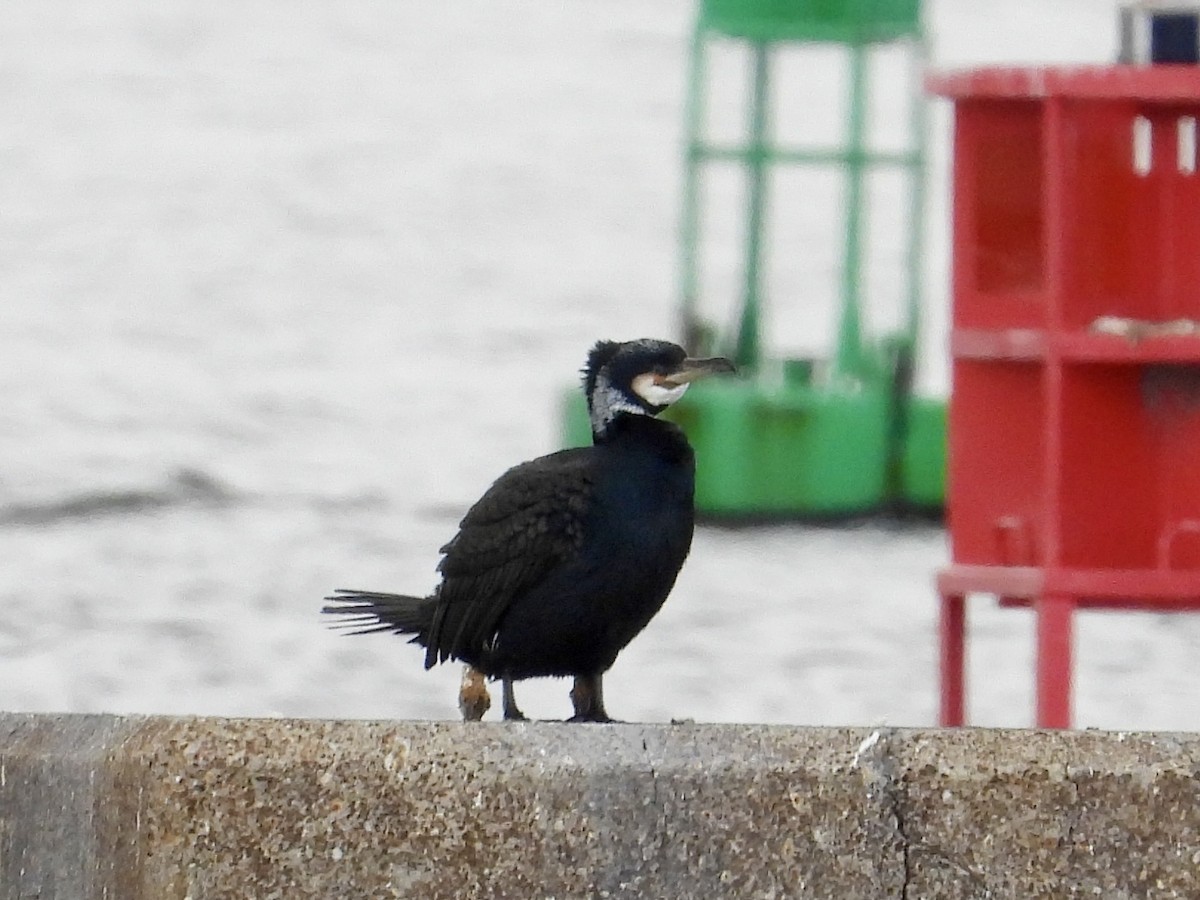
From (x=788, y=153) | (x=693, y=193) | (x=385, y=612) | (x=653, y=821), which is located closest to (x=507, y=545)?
(x=385, y=612)

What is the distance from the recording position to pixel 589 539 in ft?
16.2

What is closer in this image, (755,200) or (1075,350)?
(1075,350)

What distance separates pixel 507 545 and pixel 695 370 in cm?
43

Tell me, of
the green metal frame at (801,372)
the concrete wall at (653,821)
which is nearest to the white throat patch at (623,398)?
Result: the concrete wall at (653,821)

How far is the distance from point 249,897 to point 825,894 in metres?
0.74

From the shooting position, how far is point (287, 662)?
13.6m

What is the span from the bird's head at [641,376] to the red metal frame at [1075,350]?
1.40 meters

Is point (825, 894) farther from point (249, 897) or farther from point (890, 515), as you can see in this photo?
point (890, 515)

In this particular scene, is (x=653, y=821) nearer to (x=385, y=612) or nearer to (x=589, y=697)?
(x=589, y=697)

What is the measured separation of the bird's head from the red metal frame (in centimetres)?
140

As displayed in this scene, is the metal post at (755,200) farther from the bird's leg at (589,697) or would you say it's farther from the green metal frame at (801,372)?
the bird's leg at (589,697)

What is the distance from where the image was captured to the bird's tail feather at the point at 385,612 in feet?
17.2

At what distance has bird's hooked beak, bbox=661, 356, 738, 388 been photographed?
193 inches

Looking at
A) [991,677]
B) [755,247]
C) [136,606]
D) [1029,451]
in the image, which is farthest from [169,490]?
[1029,451]
